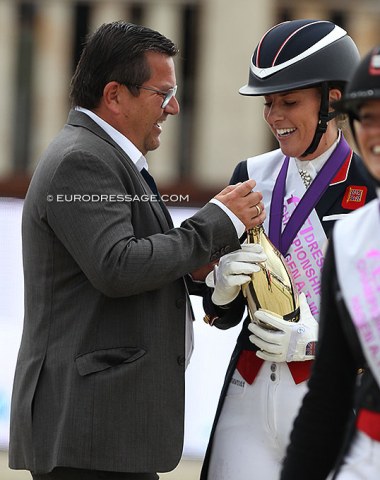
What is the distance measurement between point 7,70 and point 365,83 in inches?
792

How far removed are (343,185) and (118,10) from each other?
18886mm

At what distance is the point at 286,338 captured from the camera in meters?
4.18

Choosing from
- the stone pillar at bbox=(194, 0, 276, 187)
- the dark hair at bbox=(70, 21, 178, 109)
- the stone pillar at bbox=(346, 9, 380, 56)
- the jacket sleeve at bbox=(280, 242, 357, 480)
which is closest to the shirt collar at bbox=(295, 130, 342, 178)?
the dark hair at bbox=(70, 21, 178, 109)

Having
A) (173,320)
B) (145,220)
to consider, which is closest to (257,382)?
(173,320)

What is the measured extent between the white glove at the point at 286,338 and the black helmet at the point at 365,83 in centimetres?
122

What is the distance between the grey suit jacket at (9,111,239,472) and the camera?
4016mm

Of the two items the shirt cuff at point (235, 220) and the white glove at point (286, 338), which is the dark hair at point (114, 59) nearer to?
the shirt cuff at point (235, 220)

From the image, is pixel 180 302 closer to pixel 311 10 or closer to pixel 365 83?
pixel 365 83

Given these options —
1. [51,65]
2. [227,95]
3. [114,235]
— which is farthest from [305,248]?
[51,65]

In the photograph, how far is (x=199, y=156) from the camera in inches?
872

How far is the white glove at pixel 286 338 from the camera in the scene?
418 centimetres

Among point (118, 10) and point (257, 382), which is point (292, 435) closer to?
point (257, 382)

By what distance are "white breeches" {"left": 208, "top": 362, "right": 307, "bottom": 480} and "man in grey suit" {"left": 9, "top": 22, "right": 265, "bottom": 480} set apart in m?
0.18

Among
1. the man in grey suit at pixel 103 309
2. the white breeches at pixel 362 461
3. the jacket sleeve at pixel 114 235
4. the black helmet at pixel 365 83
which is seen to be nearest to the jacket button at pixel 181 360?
the man in grey suit at pixel 103 309
